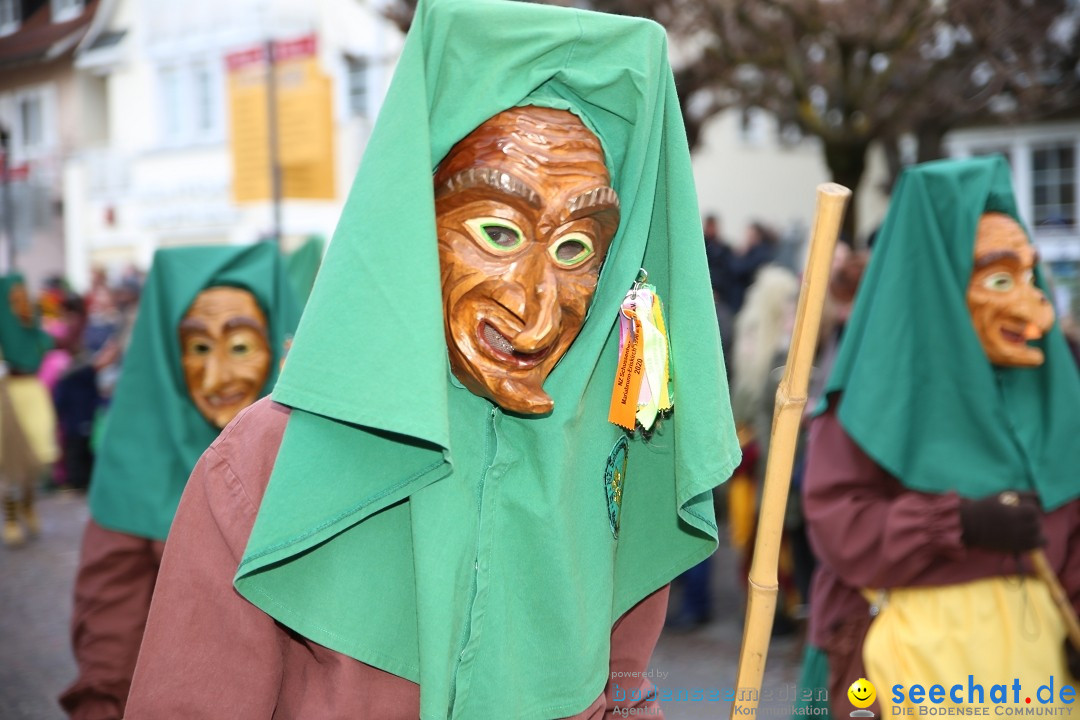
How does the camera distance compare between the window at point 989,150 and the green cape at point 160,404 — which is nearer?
the green cape at point 160,404

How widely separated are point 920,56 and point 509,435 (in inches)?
453

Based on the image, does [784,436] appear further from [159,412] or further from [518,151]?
[159,412]

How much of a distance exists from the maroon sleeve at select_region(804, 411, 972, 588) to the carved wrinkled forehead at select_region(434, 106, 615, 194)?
1.77m

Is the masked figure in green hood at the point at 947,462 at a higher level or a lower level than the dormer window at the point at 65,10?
lower

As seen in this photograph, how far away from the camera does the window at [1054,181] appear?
19438 mm

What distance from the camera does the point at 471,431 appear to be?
1931 millimetres

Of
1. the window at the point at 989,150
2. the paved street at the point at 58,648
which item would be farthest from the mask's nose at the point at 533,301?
the window at the point at 989,150

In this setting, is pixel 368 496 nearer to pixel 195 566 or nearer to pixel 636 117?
pixel 195 566

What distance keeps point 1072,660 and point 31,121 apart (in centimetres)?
2634

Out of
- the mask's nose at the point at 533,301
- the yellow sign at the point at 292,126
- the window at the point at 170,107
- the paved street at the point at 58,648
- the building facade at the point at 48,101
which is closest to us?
the mask's nose at the point at 533,301

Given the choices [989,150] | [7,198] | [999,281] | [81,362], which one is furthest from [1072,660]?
[989,150]

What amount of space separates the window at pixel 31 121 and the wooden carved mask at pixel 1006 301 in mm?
24878

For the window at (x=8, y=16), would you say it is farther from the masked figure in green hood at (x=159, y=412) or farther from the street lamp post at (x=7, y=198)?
the masked figure in green hood at (x=159, y=412)

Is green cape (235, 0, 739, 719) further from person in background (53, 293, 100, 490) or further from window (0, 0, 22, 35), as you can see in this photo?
window (0, 0, 22, 35)
